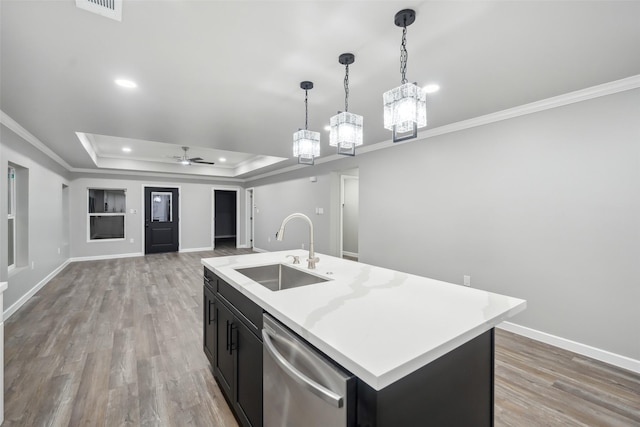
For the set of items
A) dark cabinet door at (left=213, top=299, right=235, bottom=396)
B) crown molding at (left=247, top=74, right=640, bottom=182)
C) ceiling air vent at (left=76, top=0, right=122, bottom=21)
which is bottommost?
dark cabinet door at (left=213, top=299, right=235, bottom=396)

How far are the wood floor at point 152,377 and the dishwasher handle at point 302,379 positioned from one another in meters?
0.93

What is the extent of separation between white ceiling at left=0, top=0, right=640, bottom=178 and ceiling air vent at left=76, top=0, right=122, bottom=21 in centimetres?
6

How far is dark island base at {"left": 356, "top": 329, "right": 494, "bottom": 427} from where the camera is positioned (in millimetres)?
830

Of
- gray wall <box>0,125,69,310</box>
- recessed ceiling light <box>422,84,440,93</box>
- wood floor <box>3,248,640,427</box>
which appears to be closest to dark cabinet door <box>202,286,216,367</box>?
wood floor <box>3,248,640,427</box>

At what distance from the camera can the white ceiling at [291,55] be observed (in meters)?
1.57

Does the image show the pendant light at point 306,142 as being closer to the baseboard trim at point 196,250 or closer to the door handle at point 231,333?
the door handle at point 231,333

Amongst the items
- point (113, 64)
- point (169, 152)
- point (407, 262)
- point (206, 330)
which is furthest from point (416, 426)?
point (169, 152)

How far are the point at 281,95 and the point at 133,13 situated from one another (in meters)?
1.32

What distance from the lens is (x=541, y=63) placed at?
208 centimetres

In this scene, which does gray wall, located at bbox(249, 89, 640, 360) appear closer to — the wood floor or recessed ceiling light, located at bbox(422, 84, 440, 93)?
the wood floor

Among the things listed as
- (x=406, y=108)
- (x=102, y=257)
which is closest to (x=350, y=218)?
(x=406, y=108)

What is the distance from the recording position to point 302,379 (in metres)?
0.98

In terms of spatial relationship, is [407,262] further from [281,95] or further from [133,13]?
[133,13]

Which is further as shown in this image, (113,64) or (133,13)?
(113,64)
